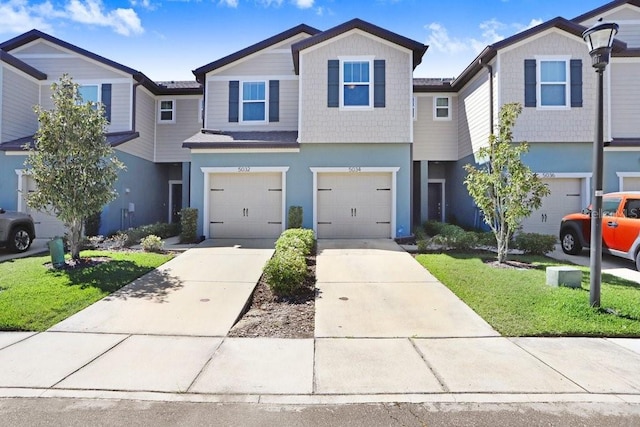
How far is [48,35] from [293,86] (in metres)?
10.8

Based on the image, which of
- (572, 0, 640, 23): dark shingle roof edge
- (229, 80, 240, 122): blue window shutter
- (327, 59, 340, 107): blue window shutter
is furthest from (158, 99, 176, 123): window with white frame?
(572, 0, 640, 23): dark shingle roof edge

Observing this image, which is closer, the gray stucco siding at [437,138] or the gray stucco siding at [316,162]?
the gray stucco siding at [316,162]

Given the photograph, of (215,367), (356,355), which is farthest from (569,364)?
(215,367)

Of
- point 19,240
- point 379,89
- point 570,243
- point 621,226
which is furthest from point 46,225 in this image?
point 621,226

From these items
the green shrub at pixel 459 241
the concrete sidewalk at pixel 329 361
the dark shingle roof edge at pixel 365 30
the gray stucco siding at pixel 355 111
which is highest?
the dark shingle roof edge at pixel 365 30

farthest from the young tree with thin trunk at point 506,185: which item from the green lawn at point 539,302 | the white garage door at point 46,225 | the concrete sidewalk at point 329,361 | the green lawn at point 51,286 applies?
the white garage door at point 46,225

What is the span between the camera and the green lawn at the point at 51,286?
5.47 meters

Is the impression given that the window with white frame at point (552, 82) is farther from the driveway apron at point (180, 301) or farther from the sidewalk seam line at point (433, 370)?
the sidewalk seam line at point (433, 370)

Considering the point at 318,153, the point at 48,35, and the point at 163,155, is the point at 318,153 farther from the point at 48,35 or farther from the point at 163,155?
Answer: the point at 48,35

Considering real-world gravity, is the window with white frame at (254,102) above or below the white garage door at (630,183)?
above

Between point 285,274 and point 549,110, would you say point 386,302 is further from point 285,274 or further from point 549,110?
point 549,110

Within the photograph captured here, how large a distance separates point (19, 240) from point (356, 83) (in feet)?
38.6

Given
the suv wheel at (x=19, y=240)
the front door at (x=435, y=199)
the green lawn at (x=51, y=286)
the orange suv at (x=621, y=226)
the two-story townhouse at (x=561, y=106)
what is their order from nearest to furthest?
the green lawn at (x=51, y=286), the orange suv at (x=621, y=226), the suv wheel at (x=19, y=240), the two-story townhouse at (x=561, y=106), the front door at (x=435, y=199)

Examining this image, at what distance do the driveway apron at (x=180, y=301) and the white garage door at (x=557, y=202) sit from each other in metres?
9.98
